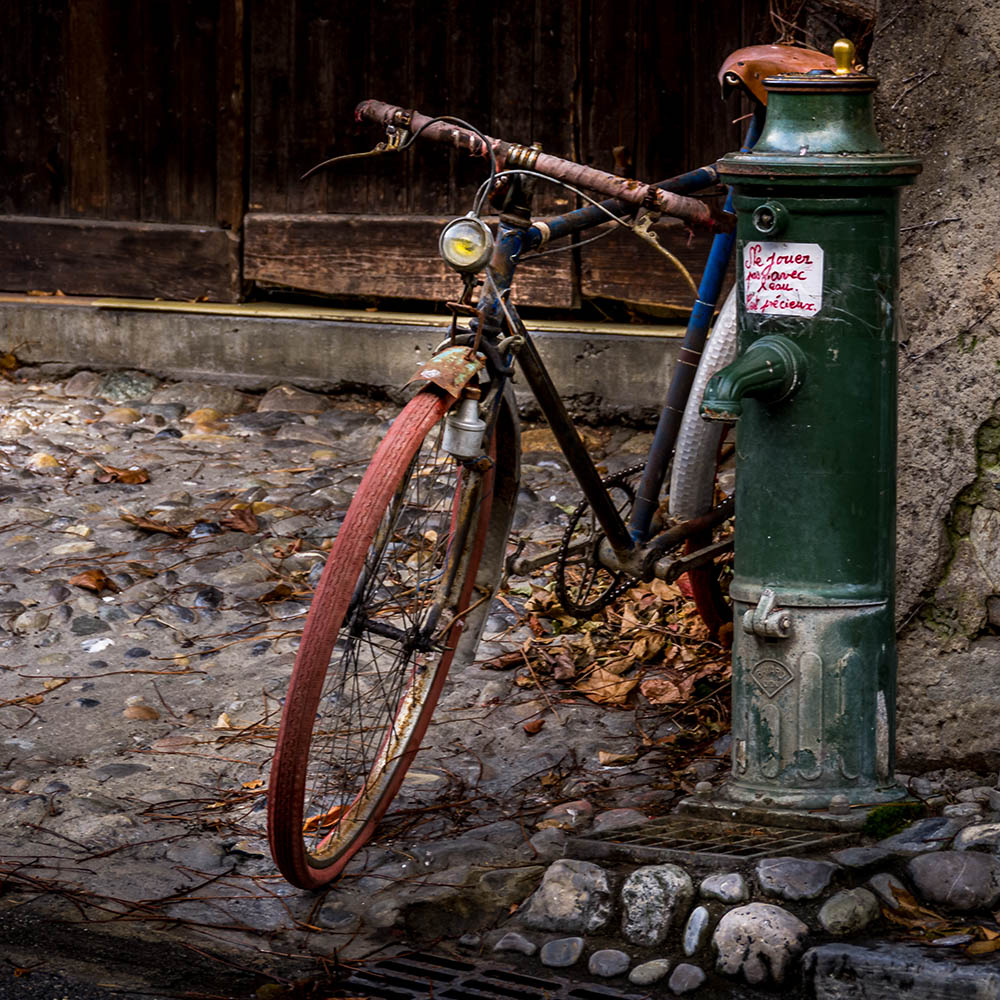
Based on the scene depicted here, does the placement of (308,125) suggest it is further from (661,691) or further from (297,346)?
(661,691)

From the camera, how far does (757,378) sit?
294 cm

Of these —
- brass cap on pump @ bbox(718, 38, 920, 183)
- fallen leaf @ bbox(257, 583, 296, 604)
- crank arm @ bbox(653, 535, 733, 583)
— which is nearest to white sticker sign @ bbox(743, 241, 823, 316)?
brass cap on pump @ bbox(718, 38, 920, 183)

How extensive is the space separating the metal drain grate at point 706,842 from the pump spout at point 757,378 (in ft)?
2.50

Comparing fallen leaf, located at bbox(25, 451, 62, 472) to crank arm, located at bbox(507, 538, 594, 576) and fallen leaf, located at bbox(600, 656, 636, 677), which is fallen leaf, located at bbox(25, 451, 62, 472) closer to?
crank arm, located at bbox(507, 538, 594, 576)

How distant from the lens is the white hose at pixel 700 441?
3627 millimetres

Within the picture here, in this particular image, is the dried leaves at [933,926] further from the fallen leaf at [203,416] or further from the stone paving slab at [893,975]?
the fallen leaf at [203,416]

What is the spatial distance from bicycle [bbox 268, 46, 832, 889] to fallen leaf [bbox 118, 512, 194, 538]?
141 cm

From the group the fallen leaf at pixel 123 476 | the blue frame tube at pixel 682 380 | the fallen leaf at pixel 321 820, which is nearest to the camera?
the fallen leaf at pixel 321 820

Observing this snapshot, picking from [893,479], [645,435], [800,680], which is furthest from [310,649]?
[645,435]

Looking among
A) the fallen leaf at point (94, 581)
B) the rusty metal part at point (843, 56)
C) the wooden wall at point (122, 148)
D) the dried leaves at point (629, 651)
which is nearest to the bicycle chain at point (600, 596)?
the dried leaves at point (629, 651)

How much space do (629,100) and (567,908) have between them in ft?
13.8

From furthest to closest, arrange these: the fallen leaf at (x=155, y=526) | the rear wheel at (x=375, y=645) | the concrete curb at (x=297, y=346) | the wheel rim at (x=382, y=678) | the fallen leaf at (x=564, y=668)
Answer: the concrete curb at (x=297, y=346), the fallen leaf at (x=155, y=526), the fallen leaf at (x=564, y=668), the wheel rim at (x=382, y=678), the rear wheel at (x=375, y=645)

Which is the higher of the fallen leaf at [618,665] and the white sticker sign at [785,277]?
the white sticker sign at [785,277]

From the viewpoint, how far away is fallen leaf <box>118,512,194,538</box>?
521 centimetres
